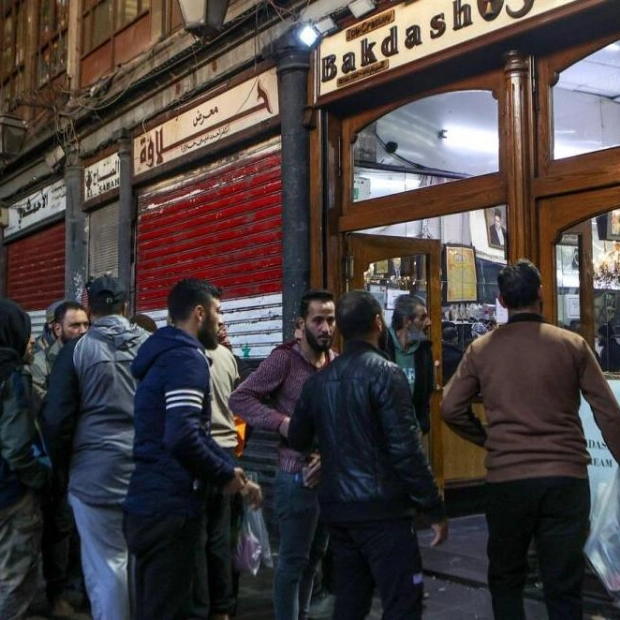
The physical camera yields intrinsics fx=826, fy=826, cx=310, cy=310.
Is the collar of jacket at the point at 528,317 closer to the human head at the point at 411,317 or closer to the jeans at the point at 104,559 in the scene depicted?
the jeans at the point at 104,559

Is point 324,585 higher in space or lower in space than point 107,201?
lower

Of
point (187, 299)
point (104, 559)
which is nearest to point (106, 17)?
point (187, 299)

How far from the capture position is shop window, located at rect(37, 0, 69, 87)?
501 inches

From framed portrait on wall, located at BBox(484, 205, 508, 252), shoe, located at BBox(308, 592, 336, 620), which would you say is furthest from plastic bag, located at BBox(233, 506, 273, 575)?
framed portrait on wall, located at BBox(484, 205, 508, 252)

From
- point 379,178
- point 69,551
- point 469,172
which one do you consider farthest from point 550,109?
point 69,551

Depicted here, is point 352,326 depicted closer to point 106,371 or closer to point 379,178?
point 106,371

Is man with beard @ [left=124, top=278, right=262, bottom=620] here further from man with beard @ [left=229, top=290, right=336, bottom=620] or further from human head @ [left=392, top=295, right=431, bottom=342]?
human head @ [left=392, top=295, right=431, bottom=342]

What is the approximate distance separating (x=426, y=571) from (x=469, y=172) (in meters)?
3.07

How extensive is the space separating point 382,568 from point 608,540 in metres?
2.18

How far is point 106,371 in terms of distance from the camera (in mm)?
4207

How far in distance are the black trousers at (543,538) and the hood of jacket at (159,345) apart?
1507 millimetres

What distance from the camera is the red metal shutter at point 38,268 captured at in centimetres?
1276

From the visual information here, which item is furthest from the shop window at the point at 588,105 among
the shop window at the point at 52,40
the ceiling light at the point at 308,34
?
the shop window at the point at 52,40

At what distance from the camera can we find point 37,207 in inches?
527
